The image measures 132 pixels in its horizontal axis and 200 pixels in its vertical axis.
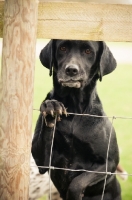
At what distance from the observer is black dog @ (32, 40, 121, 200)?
2.62 meters

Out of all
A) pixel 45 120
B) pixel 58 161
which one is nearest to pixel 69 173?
pixel 58 161

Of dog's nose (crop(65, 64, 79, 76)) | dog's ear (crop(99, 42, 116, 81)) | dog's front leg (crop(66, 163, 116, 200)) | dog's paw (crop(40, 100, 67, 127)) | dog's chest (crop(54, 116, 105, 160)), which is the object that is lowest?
dog's front leg (crop(66, 163, 116, 200))

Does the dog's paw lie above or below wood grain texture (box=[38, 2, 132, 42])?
below

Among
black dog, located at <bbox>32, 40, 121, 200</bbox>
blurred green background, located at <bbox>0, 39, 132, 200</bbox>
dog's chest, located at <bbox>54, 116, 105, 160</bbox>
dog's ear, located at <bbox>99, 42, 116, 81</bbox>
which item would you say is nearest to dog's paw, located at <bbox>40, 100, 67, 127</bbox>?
black dog, located at <bbox>32, 40, 121, 200</bbox>

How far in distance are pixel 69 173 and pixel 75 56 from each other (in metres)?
0.78

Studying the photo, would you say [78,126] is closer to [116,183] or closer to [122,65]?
[116,183]

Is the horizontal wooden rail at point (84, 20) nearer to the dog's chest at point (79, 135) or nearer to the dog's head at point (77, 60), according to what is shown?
the dog's head at point (77, 60)

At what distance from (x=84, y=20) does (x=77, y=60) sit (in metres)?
0.66

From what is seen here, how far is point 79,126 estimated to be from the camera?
2.73m

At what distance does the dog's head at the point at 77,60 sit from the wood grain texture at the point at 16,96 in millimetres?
642

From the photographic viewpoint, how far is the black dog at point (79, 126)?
2615mm

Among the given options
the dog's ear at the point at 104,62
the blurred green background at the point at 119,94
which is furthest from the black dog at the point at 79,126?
the blurred green background at the point at 119,94

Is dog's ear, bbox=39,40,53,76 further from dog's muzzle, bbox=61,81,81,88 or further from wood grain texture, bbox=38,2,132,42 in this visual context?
wood grain texture, bbox=38,2,132,42

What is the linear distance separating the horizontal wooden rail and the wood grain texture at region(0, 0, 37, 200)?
89 millimetres
